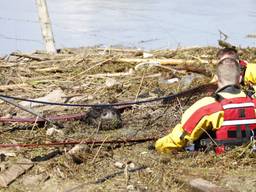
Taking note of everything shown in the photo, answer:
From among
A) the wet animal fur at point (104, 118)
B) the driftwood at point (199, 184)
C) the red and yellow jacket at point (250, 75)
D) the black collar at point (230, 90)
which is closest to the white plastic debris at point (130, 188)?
the driftwood at point (199, 184)

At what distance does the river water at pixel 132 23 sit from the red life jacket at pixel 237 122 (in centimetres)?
566

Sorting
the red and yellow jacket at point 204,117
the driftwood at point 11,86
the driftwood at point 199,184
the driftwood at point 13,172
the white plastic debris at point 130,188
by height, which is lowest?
the white plastic debris at point 130,188

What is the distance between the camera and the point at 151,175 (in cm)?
475

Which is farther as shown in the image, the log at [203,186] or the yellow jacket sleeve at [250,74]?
the yellow jacket sleeve at [250,74]

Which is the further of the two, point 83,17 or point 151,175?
point 83,17

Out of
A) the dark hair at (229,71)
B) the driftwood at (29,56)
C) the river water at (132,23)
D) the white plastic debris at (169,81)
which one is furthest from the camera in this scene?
the river water at (132,23)

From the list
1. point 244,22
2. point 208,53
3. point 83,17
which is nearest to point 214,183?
point 208,53

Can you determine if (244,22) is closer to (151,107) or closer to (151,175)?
(151,107)

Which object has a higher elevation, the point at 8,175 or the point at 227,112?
the point at 227,112

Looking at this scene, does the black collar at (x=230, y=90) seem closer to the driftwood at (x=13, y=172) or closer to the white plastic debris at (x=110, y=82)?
the driftwood at (x=13, y=172)

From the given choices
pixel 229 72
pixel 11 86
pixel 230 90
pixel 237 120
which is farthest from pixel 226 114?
pixel 11 86

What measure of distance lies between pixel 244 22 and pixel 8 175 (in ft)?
35.3

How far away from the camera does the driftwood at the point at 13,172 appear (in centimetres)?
484

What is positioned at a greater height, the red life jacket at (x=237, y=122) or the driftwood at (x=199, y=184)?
the red life jacket at (x=237, y=122)
